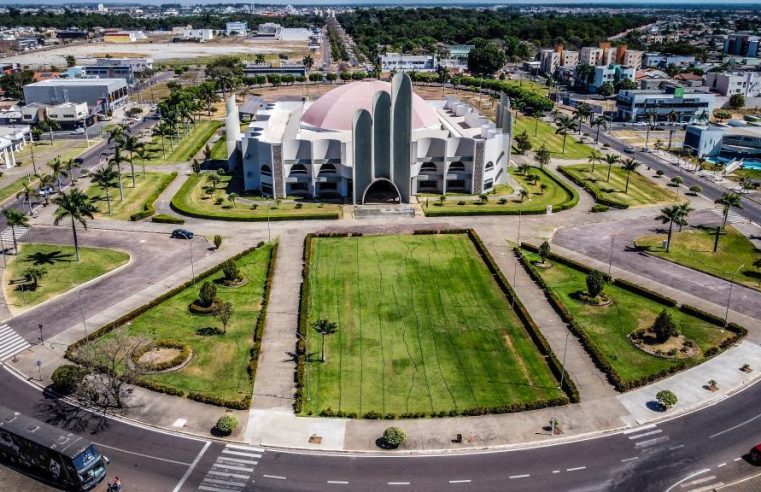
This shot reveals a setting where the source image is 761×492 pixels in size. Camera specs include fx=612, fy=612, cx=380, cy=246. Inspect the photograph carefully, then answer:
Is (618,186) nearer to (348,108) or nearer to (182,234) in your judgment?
(348,108)

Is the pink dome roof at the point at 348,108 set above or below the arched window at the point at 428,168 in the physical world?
above

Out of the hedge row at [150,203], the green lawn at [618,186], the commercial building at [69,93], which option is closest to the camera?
the hedge row at [150,203]

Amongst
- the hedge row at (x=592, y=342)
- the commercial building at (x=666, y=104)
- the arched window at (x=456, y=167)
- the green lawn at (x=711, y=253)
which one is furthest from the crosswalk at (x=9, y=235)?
the commercial building at (x=666, y=104)

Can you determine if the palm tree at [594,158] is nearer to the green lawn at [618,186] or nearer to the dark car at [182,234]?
the green lawn at [618,186]

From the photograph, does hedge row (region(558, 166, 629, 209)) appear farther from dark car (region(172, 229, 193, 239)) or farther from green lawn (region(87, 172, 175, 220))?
green lawn (region(87, 172, 175, 220))

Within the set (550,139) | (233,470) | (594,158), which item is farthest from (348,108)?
(233,470)

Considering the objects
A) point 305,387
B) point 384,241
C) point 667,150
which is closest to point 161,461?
point 305,387

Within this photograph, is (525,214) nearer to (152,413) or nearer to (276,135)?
(276,135)
